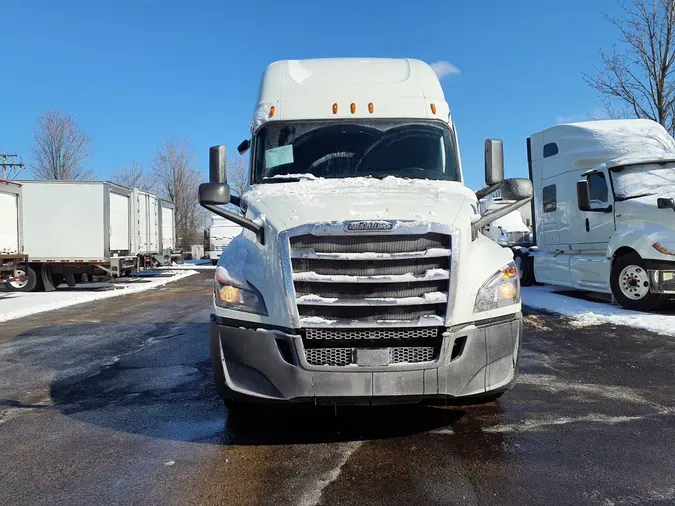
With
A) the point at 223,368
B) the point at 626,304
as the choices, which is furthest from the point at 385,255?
the point at 626,304

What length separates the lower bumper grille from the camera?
3.40 m

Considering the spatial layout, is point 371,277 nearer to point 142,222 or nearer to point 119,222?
point 119,222

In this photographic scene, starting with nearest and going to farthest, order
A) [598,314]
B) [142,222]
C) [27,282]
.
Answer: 1. [598,314]
2. [27,282]
3. [142,222]

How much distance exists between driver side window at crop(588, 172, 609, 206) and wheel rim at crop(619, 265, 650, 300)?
155 centimetres

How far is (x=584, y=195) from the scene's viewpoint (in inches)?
394

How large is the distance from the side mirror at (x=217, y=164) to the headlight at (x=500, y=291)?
9.03 feet

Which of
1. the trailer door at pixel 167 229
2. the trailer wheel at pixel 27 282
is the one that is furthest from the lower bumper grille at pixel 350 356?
the trailer door at pixel 167 229

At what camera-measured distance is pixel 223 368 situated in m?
3.56

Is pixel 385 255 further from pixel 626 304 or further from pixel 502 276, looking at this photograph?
pixel 626 304

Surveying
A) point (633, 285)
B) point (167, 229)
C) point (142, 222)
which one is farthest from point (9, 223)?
point (633, 285)

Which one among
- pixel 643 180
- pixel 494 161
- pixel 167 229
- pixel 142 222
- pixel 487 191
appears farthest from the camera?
pixel 167 229

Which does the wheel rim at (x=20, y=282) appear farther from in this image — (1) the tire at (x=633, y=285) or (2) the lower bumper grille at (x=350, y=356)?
(1) the tire at (x=633, y=285)

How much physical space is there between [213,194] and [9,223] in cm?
1411

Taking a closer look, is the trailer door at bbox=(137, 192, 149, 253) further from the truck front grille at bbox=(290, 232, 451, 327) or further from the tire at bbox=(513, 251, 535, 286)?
the truck front grille at bbox=(290, 232, 451, 327)
